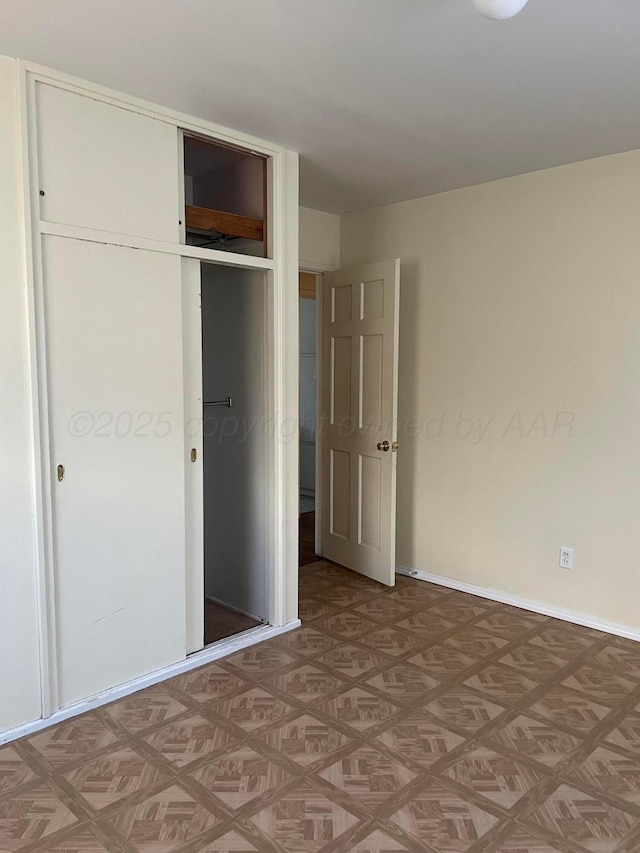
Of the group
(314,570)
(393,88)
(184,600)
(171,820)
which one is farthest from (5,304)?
(314,570)

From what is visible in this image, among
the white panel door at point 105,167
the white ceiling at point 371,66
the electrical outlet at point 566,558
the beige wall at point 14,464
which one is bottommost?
Answer: the electrical outlet at point 566,558

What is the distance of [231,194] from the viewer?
3258 millimetres

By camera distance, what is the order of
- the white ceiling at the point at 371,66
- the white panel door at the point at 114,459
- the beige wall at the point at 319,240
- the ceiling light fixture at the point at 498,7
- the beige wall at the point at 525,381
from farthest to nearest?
1. the beige wall at the point at 319,240
2. the beige wall at the point at 525,381
3. the white panel door at the point at 114,459
4. the white ceiling at the point at 371,66
5. the ceiling light fixture at the point at 498,7

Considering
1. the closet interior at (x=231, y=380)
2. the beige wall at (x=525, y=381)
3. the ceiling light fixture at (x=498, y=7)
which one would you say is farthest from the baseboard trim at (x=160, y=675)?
the ceiling light fixture at (x=498, y=7)

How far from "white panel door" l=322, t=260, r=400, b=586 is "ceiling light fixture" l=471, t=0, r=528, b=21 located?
221 centimetres

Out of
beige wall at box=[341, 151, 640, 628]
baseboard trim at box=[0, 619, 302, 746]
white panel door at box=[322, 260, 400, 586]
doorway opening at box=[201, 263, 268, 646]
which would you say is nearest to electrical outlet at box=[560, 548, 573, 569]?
beige wall at box=[341, 151, 640, 628]

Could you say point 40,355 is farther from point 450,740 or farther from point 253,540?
point 450,740

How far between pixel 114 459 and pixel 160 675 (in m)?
1.04

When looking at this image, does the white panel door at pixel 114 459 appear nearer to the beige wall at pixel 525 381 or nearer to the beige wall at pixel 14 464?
the beige wall at pixel 14 464

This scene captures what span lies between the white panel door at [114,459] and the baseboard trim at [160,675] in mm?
35

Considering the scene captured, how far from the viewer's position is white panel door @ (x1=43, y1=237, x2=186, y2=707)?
8.30 ft

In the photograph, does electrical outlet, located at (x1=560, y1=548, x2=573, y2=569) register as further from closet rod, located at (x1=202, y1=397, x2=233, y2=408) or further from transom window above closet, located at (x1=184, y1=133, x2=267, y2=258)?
transom window above closet, located at (x1=184, y1=133, x2=267, y2=258)

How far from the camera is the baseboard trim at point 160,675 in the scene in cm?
248

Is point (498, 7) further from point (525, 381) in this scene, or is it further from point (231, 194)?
point (525, 381)
